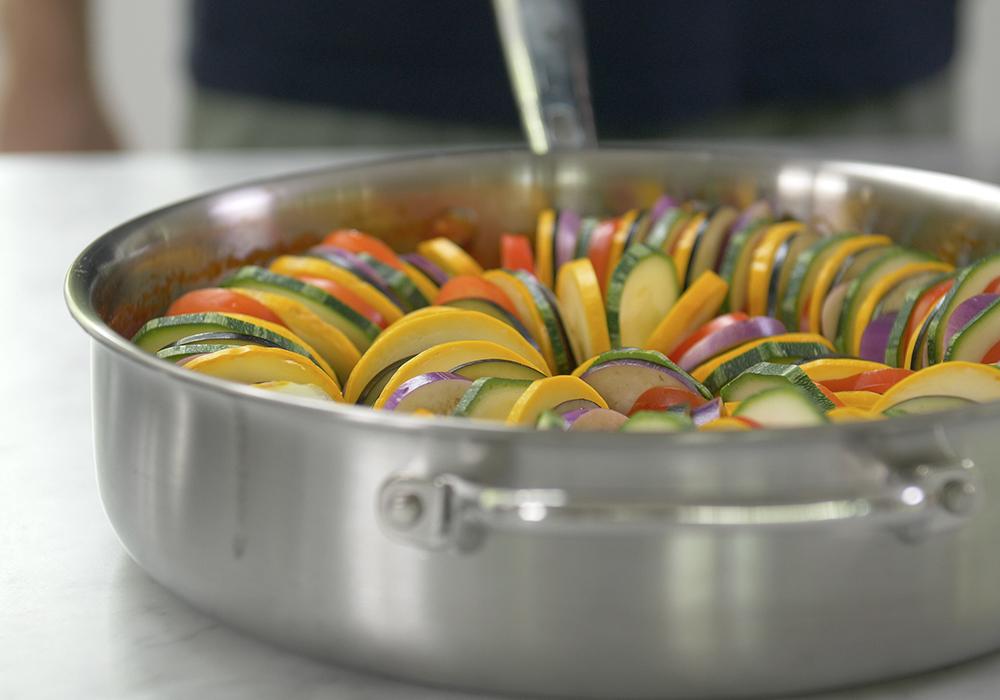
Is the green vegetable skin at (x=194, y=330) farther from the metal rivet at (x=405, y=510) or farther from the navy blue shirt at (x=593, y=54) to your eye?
the navy blue shirt at (x=593, y=54)

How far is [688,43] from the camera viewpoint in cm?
242

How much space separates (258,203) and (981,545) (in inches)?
34.3

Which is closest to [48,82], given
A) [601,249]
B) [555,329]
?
[601,249]

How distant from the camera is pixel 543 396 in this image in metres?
0.91

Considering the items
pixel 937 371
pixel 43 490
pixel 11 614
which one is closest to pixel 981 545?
pixel 937 371

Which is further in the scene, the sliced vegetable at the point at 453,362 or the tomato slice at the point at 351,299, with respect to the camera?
the tomato slice at the point at 351,299

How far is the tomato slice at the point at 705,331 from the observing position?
48.5 inches

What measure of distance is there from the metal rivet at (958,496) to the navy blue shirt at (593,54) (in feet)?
5.92

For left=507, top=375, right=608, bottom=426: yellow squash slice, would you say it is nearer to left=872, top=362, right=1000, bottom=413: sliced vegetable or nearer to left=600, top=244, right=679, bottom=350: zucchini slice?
left=872, top=362, right=1000, bottom=413: sliced vegetable

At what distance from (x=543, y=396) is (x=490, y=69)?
163cm

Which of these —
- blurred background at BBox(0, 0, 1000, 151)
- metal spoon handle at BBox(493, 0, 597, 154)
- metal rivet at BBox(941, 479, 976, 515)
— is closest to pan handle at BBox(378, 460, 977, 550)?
metal rivet at BBox(941, 479, 976, 515)

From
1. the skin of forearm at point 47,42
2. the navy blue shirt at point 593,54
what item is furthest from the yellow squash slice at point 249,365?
the skin of forearm at point 47,42

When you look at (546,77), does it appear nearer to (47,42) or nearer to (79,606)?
(79,606)

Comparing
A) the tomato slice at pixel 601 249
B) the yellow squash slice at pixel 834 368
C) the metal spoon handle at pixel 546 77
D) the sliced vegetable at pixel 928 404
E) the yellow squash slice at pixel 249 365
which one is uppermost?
the metal spoon handle at pixel 546 77
